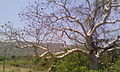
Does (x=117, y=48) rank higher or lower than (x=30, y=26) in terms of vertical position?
lower

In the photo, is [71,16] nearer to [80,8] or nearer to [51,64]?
[80,8]

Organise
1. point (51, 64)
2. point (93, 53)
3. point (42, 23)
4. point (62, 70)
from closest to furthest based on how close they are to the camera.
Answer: point (62, 70) < point (42, 23) < point (93, 53) < point (51, 64)

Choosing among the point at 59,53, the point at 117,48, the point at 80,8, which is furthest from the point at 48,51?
the point at 117,48

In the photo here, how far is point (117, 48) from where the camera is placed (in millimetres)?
14039

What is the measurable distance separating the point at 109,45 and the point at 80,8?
2664 mm

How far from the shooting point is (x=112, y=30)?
15047 mm

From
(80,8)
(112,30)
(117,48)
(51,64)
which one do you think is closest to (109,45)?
(117,48)

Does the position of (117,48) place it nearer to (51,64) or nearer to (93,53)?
(93,53)

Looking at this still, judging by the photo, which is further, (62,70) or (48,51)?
(48,51)

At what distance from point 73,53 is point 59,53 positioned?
99 centimetres

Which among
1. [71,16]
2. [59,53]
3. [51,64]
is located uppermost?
[71,16]

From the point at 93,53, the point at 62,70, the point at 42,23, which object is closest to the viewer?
the point at 62,70

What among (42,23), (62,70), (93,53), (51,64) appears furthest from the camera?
(51,64)

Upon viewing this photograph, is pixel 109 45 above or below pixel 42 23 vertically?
below
